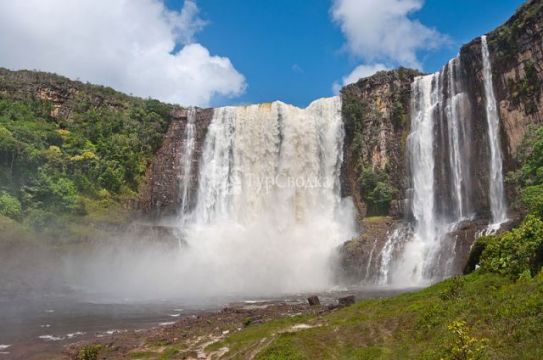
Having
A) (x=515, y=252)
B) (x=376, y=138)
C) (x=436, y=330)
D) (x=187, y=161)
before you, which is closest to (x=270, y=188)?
(x=187, y=161)

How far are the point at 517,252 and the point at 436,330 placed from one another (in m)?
5.06

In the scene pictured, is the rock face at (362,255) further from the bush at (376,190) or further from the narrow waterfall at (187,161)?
the narrow waterfall at (187,161)

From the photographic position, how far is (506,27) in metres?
37.8

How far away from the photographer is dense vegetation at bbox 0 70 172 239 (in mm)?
42444

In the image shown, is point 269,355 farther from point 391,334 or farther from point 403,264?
point 403,264

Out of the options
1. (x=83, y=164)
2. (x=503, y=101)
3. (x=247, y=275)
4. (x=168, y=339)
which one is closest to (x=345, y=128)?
(x=503, y=101)

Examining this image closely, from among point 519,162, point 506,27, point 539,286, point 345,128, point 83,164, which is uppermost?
point 506,27

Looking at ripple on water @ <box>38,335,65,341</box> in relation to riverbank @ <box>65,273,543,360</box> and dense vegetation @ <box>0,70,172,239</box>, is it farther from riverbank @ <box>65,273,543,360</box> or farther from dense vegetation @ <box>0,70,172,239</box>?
dense vegetation @ <box>0,70,172,239</box>

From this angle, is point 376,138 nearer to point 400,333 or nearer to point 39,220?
point 39,220

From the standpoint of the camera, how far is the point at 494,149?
37.6 meters

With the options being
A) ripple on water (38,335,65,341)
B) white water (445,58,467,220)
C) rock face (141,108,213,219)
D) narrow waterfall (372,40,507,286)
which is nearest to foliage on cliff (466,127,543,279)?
ripple on water (38,335,65,341)

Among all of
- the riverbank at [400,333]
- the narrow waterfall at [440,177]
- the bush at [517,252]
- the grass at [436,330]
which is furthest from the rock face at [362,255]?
the grass at [436,330]

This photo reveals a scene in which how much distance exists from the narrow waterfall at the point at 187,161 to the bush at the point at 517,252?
127 ft

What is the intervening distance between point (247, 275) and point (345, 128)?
2001cm
